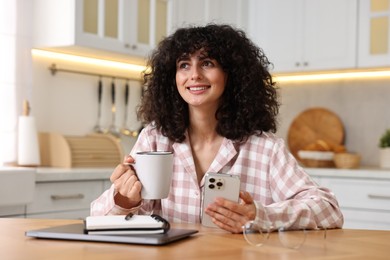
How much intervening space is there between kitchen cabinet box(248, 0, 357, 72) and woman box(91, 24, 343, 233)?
1934 millimetres

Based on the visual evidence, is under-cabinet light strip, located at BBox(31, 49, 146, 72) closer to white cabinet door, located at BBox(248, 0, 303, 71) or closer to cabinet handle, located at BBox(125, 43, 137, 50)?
cabinet handle, located at BBox(125, 43, 137, 50)

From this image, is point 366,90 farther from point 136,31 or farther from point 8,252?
point 8,252

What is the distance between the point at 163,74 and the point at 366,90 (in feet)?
7.83

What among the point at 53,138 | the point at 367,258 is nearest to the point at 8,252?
the point at 367,258

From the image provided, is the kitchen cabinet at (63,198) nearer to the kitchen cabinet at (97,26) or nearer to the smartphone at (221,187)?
the kitchen cabinet at (97,26)

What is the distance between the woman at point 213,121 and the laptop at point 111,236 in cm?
38

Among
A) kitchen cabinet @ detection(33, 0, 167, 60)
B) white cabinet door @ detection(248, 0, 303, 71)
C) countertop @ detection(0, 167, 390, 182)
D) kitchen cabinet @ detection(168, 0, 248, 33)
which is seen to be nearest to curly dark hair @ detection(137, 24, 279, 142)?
countertop @ detection(0, 167, 390, 182)

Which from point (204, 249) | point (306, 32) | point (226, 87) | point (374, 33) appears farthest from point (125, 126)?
point (204, 249)

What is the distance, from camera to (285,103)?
4.44 meters

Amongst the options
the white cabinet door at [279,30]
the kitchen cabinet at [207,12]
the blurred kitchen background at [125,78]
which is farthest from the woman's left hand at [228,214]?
the white cabinet door at [279,30]

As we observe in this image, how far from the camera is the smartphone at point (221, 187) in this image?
4.81 ft

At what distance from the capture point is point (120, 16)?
140 inches

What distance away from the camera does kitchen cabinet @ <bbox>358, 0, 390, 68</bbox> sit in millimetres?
3705

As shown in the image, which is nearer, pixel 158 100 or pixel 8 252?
pixel 8 252
